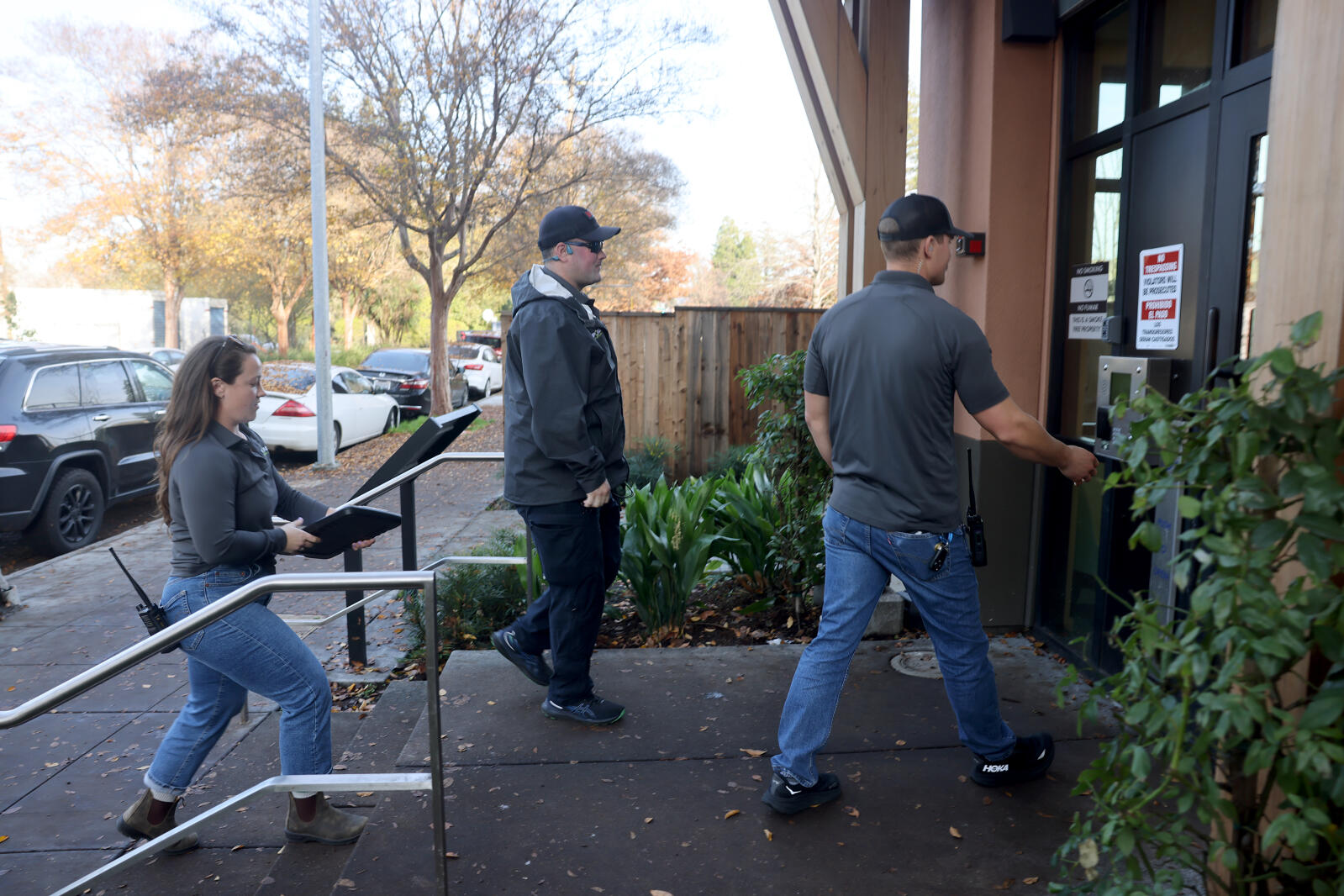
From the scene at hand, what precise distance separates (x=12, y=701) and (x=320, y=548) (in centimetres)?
291

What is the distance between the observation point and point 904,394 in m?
2.95

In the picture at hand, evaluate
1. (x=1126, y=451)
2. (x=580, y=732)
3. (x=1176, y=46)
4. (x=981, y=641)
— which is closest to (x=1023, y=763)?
(x=981, y=641)

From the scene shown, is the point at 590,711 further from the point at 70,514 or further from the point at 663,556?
the point at 70,514

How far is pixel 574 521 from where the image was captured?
149 inches

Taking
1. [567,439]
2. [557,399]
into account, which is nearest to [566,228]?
[557,399]

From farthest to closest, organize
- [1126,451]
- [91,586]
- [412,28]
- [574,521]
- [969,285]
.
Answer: [412,28] < [91,586] < [969,285] < [574,521] < [1126,451]

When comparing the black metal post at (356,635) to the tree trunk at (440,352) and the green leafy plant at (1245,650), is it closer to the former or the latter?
the green leafy plant at (1245,650)

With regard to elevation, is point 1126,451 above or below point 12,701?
above

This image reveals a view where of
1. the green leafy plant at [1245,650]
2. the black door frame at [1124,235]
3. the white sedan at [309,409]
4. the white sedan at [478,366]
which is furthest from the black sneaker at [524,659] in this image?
the white sedan at [478,366]

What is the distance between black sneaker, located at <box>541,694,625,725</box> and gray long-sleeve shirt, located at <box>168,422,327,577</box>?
1.25 metres

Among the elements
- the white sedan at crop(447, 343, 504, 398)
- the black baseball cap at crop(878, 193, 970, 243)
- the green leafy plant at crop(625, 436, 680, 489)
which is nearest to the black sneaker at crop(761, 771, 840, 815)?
the black baseball cap at crop(878, 193, 970, 243)

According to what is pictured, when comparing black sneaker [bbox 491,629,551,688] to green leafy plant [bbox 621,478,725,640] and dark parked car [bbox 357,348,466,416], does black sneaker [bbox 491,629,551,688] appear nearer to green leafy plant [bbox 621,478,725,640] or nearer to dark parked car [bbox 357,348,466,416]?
green leafy plant [bbox 621,478,725,640]

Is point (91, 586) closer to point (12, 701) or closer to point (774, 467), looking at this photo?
point (12, 701)

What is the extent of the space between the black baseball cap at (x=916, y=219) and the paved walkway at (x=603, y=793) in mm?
1853
